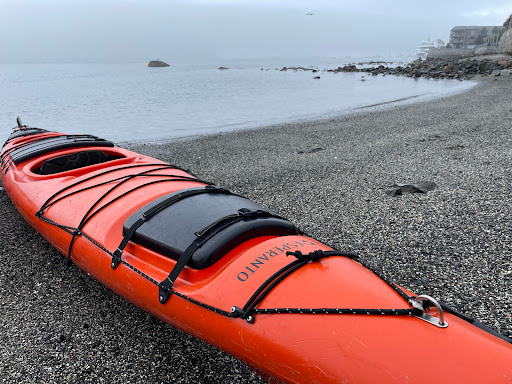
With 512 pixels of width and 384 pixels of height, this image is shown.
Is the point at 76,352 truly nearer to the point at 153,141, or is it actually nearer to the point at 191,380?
the point at 191,380

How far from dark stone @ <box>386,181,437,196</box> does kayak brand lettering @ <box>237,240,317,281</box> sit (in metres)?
3.14

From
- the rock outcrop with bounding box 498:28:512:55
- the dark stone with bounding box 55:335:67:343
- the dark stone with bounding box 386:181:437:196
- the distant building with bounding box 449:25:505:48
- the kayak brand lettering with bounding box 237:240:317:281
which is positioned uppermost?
the distant building with bounding box 449:25:505:48

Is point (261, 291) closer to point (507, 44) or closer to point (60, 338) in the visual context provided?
point (60, 338)

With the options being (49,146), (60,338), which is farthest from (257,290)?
(49,146)

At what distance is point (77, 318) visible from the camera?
9.78 ft

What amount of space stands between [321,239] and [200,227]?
6.42 feet

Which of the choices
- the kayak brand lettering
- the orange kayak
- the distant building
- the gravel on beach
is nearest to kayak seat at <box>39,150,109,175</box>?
the gravel on beach

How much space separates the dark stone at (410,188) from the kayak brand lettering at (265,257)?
3138 mm

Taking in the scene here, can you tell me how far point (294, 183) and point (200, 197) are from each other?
3345 millimetres

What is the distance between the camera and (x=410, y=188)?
5211 millimetres

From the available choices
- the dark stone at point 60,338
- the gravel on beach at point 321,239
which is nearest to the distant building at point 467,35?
the gravel on beach at point 321,239

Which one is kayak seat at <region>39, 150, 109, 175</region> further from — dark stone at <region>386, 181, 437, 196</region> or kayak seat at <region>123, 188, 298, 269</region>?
dark stone at <region>386, 181, 437, 196</region>

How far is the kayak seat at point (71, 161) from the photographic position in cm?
462

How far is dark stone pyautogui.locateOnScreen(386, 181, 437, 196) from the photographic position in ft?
16.9
